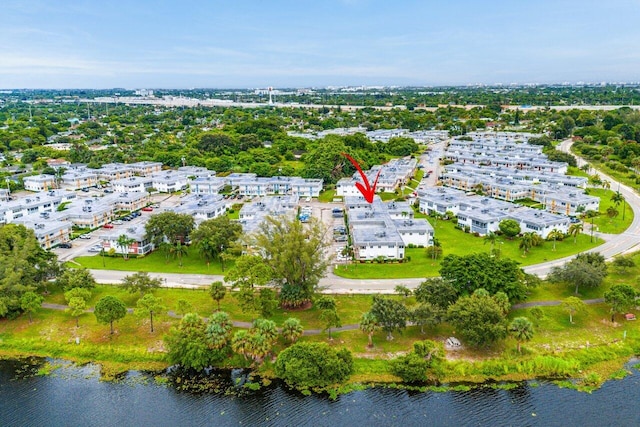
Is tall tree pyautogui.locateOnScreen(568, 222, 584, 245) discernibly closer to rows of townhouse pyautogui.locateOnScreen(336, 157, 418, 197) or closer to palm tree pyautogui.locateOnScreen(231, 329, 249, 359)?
rows of townhouse pyautogui.locateOnScreen(336, 157, 418, 197)

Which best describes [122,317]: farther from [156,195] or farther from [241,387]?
[156,195]

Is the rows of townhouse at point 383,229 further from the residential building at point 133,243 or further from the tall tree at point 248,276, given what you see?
the residential building at point 133,243

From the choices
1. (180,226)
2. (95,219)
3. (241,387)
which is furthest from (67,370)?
(95,219)

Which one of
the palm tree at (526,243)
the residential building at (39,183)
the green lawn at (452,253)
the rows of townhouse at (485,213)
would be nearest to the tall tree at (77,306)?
the green lawn at (452,253)

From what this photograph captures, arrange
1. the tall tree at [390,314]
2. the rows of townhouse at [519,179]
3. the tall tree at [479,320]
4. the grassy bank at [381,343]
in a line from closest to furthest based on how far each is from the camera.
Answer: the grassy bank at [381,343] < the tall tree at [479,320] < the tall tree at [390,314] < the rows of townhouse at [519,179]

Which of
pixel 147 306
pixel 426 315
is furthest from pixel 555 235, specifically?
pixel 147 306

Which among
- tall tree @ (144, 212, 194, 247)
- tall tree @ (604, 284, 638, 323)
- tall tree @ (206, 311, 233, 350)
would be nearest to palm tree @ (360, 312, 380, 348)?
tall tree @ (206, 311, 233, 350)
